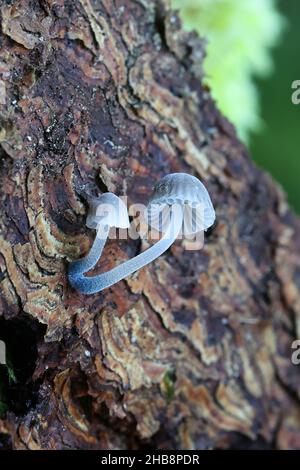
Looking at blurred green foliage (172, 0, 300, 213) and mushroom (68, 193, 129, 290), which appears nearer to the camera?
mushroom (68, 193, 129, 290)

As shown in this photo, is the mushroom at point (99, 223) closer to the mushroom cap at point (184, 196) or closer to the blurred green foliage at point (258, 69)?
the mushroom cap at point (184, 196)

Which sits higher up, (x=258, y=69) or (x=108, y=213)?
(x=258, y=69)

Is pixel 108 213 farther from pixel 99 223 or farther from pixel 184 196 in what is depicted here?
pixel 184 196

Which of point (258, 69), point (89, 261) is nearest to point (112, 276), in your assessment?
point (89, 261)

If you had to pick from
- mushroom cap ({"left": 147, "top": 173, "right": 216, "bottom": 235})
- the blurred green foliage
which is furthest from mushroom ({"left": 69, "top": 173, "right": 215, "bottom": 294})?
the blurred green foliage

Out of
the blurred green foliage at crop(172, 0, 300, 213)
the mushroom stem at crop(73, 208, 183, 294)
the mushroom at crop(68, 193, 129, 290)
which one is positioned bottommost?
the mushroom stem at crop(73, 208, 183, 294)

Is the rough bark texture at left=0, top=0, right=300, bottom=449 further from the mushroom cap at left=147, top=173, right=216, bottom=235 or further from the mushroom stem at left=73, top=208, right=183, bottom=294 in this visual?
the mushroom cap at left=147, top=173, right=216, bottom=235

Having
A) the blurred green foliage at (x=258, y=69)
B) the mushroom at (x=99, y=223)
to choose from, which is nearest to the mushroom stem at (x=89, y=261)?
the mushroom at (x=99, y=223)
